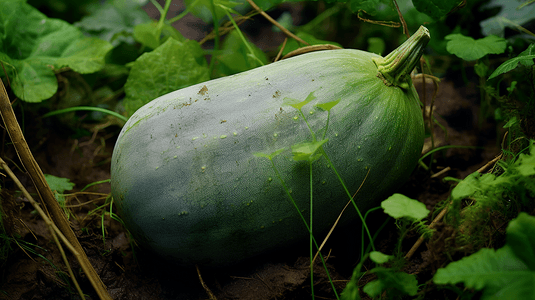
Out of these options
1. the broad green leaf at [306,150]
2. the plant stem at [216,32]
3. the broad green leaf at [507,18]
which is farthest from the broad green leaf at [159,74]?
the broad green leaf at [507,18]

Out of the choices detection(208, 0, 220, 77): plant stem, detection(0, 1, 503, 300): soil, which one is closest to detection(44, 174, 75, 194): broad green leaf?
detection(0, 1, 503, 300): soil

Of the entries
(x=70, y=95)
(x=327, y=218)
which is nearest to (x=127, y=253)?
(x=327, y=218)

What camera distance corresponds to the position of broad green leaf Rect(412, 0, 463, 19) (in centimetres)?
128

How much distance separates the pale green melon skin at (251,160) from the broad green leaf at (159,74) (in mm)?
440

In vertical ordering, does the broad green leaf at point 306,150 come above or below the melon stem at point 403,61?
below

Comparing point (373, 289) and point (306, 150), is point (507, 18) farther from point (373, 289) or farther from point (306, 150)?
point (373, 289)

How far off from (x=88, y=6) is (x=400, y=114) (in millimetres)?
2014

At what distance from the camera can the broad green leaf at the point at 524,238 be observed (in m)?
0.68

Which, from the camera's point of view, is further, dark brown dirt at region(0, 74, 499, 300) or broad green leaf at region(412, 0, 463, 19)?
broad green leaf at region(412, 0, 463, 19)

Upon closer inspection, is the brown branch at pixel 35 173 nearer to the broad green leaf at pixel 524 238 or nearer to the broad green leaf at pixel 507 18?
the broad green leaf at pixel 524 238

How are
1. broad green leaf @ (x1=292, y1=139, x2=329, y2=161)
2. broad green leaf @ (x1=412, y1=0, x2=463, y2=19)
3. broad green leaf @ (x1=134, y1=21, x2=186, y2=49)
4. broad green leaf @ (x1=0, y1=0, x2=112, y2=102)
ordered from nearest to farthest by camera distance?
broad green leaf @ (x1=292, y1=139, x2=329, y2=161) < broad green leaf @ (x1=412, y1=0, x2=463, y2=19) < broad green leaf @ (x1=0, y1=0, x2=112, y2=102) < broad green leaf @ (x1=134, y1=21, x2=186, y2=49)

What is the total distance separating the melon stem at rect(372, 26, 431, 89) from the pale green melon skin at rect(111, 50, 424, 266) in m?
0.04

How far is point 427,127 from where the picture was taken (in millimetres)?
1629

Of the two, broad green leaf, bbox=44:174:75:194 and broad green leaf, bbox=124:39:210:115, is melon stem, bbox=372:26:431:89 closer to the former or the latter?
broad green leaf, bbox=124:39:210:115
